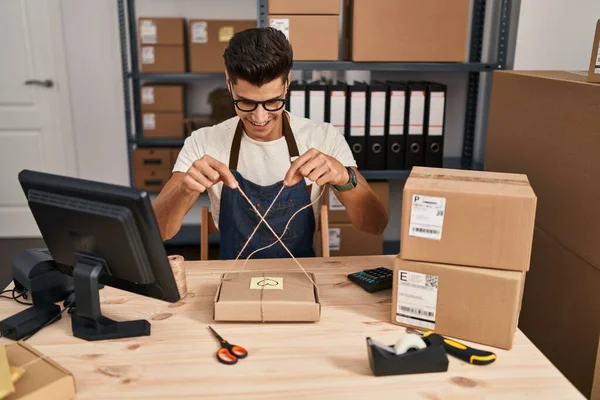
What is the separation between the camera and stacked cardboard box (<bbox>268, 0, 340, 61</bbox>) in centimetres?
224

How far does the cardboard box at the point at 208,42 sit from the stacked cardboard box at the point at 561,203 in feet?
5.86

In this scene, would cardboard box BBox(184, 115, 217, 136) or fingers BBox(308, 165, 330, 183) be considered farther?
cardboard box BBox(184, 115, 217, 136)

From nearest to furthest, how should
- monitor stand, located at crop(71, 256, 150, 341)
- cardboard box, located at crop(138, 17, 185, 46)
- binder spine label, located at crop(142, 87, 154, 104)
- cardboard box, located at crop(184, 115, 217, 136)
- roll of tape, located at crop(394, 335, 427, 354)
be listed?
roll of tape, located at crop(394, 335, 427, 354) < monitor stand, located at crop(71, 256, 150, 341) < cardboard box, located at crop(138, 17, 185, 46) < binder spine label, located at crop(142, 87, 154, 104) < cardboard box, located at crop(184, 115, 217, 136)

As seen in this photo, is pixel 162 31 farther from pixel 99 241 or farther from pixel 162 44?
pixel 99 241

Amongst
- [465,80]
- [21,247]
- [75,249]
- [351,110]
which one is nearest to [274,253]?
[75,249]

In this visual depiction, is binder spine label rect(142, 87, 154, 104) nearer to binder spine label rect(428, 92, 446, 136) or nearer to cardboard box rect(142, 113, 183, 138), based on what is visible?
cardboard box rect(142, 113, 183, 138)

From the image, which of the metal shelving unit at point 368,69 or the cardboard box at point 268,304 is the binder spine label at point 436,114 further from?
the cardboard box at point 268,304

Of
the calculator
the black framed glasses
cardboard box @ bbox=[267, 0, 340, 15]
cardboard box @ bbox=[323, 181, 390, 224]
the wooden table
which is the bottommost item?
cardboard box @ bbox=[323, 181, 390, 224]

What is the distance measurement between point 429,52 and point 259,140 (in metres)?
1.05

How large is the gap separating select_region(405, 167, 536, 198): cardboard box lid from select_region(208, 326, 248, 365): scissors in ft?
1.47

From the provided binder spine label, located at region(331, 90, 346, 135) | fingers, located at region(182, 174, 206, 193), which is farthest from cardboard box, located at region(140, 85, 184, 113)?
fingers, located at region(182, 174, 206, 193)

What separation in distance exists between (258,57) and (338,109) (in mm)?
1028

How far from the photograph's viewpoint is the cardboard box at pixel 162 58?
9.74ft

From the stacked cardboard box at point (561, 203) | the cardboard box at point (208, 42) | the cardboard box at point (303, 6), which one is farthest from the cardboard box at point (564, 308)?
the cardboard box at point (208, 42)
